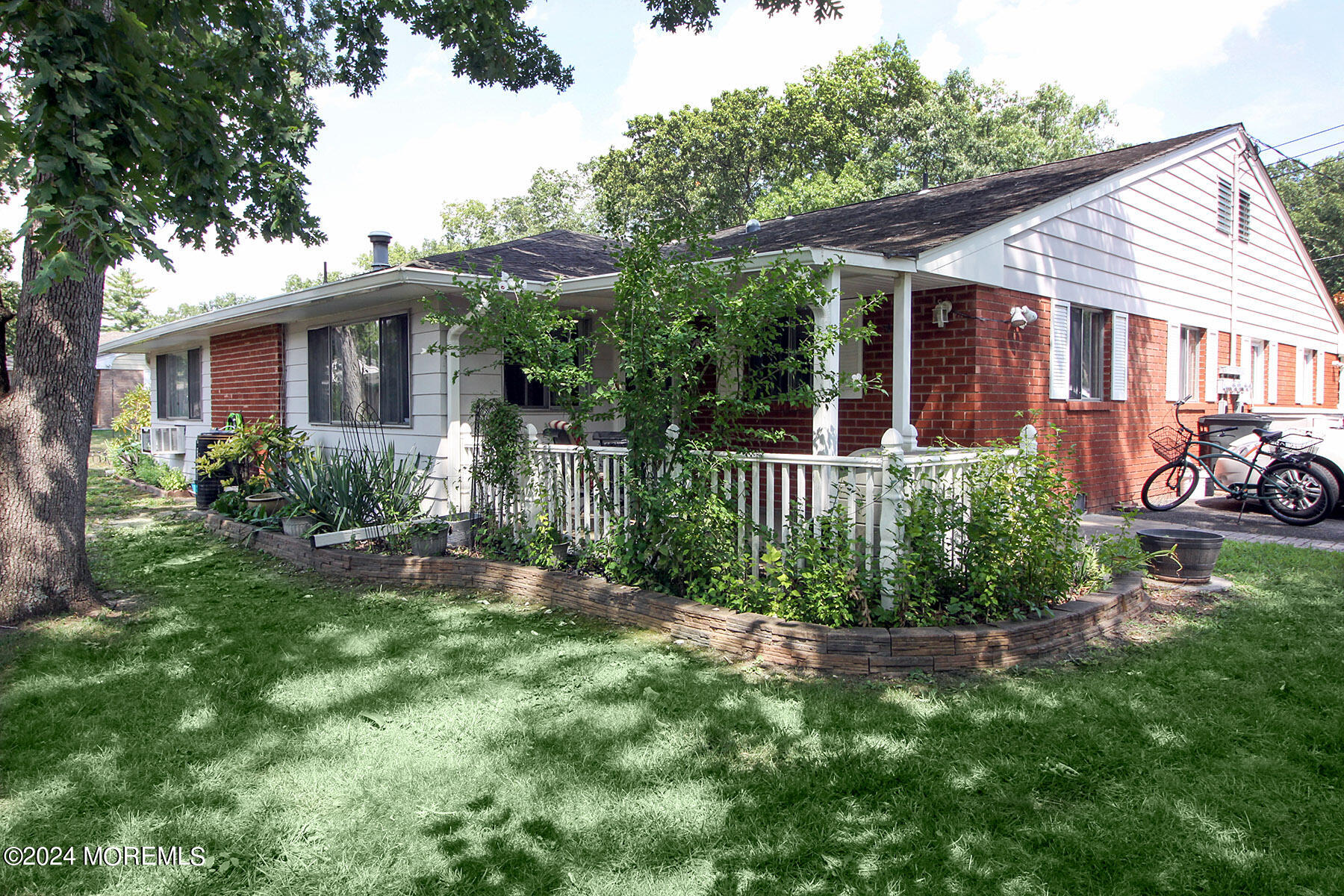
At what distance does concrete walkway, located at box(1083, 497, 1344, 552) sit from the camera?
24.6 feet

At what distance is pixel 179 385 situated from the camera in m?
14.9

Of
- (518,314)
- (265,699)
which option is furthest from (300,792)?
(518,314)

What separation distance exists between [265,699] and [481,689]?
106 cm

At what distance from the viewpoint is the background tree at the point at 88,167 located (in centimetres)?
415

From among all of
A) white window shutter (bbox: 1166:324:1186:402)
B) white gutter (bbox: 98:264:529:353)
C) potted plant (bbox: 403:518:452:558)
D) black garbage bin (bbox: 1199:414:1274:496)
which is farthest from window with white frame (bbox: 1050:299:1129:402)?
potted plant (bbox: 403:518:452:558)

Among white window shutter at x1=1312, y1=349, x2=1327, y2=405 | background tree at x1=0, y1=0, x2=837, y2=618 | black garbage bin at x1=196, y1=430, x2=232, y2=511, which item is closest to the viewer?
background tree at x1=0, y1=0, x2=837, y2=618

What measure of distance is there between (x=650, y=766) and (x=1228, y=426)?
10129 mm

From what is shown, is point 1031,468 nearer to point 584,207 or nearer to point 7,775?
point 7,775

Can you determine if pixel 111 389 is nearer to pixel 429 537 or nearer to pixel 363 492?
pixel 363 492

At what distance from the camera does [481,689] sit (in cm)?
404

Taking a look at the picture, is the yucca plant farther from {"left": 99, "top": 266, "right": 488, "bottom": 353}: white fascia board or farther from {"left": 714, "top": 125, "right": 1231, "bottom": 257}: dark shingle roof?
{"left": 714, "top": 125, "right": 1231, "bottom": 257}: dark shingle roof

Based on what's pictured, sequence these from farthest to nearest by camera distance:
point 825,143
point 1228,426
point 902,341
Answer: point 825,143 < point 1228,426 < point 902,341

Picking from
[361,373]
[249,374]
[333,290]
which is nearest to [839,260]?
[333,290]

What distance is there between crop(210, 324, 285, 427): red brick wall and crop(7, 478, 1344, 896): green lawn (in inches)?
247
